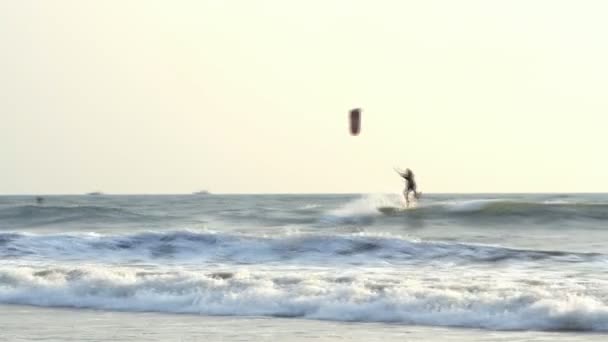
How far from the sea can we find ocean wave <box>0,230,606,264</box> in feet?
0.12

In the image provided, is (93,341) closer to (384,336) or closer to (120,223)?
(384,336)

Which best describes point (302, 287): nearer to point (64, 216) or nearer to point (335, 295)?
point (335, 295)

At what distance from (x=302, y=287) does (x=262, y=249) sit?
622cm

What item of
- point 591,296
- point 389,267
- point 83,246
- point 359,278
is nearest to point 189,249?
point 83,246

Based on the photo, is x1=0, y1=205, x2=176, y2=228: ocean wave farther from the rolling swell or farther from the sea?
the sea

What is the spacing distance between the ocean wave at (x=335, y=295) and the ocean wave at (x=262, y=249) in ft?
7.93

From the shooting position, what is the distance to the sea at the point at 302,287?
39.0 ft

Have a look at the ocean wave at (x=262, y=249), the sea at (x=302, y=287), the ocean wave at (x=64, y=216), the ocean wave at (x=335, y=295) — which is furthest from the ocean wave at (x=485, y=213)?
the ocean wave at (x=335, y=295)

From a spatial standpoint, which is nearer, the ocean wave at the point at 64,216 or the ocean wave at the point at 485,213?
the ocean wave at the point at 485,213

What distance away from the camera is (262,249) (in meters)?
20.5

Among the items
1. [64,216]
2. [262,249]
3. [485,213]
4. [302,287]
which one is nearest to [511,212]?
[485,213]

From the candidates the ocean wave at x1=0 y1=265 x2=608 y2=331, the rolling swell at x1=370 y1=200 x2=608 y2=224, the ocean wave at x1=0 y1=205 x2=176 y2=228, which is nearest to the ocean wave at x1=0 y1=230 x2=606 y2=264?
the ocean wave at x1=0 y1=265 x2=608 y2=331

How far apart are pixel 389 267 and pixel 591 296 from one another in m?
4.96

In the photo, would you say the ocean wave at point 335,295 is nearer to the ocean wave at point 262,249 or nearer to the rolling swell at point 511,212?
the ocean wave at point 262,249
